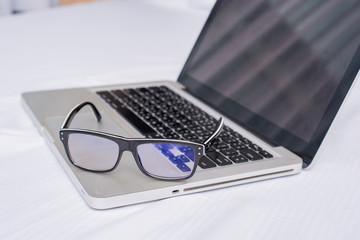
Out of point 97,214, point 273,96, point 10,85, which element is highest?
point 273,96

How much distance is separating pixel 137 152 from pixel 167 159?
4 cm

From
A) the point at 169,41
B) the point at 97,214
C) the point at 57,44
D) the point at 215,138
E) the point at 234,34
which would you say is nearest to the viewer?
the point at 97,214

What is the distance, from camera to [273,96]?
690 mm

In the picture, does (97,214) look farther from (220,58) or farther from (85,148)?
(220,58)

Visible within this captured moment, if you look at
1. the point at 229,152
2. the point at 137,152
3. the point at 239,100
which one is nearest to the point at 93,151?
the point at 137,152

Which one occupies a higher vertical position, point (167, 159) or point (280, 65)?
point (280, 65)

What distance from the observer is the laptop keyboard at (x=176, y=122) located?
576mm

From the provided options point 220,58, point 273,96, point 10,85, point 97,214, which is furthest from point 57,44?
point 97,214

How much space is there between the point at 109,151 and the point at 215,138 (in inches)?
5.3

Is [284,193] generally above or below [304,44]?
below

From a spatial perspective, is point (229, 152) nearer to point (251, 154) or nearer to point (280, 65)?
point (251, 154)

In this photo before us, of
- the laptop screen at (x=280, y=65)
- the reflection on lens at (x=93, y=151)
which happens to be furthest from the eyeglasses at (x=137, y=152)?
the laptop screen at (x=280, y=65)

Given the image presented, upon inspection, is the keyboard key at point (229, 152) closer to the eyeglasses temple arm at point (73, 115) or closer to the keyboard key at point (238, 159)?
the keyboard key at point (238, 159)

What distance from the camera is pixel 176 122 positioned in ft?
2.22
